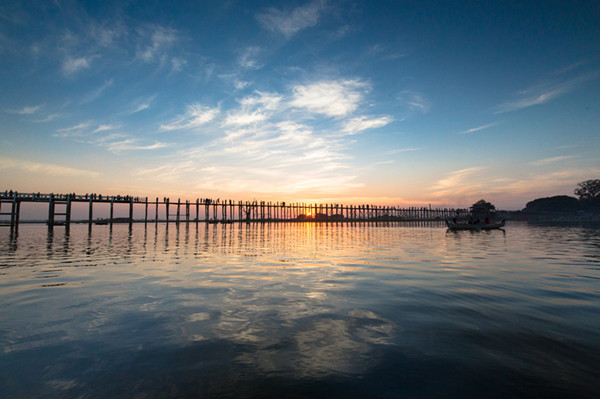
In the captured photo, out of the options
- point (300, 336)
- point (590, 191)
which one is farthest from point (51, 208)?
point (590, 191)

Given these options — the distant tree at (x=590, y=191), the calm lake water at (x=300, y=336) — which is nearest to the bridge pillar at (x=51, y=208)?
the calm lake water at (x=300, y=336)

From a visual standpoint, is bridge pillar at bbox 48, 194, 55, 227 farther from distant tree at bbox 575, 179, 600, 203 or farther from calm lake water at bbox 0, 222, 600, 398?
distant tree at bbox 575, 179, 600, 203

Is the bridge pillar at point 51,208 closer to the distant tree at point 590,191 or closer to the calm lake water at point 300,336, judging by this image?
the calm lake water at point 300,336

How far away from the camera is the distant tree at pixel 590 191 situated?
158238 millimetres

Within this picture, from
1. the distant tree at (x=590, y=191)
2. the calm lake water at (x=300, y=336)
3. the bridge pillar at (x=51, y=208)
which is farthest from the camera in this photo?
the distant tree at (x=590, y=191)

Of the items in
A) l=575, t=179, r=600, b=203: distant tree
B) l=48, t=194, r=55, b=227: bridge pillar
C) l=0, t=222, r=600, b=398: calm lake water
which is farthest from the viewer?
l=575, t=179, r=600, b=203: distant tree

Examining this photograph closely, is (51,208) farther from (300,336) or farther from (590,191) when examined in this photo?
(590,191)

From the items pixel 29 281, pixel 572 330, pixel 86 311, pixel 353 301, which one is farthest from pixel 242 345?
pixel 29 281

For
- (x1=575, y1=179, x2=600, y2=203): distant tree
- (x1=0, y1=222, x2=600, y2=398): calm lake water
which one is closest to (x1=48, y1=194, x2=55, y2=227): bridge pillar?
(x1=0, y1=222, x2=600, y2=398): calm lake water

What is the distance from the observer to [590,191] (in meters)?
161

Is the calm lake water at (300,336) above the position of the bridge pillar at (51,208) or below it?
below

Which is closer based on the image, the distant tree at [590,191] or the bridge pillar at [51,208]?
the bridge pillar at [51,208]

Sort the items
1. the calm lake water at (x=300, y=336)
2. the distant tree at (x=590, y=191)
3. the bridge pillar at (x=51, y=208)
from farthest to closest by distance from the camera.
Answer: the distant tree at (x=590, y=191) < the bridge pillar at (x=51, y=208) < the calm lake water at (x=300, y=336)

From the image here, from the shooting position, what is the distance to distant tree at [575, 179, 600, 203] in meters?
158
